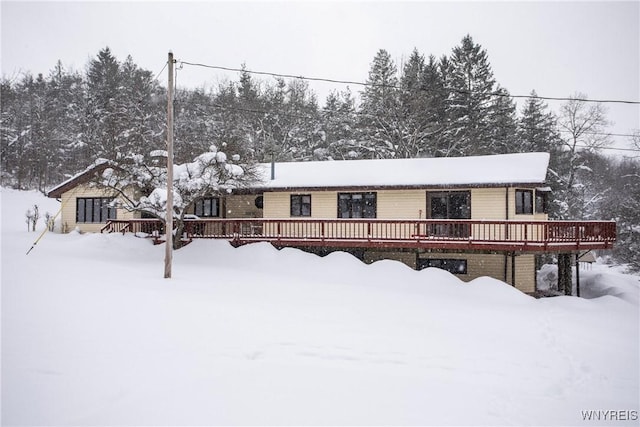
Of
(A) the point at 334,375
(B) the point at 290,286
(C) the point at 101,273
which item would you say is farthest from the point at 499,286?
(C) the point at 101,273

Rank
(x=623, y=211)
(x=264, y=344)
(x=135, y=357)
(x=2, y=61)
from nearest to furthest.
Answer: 1. (x=135, y=357)
2. (x=264, y=344)
3. (x=623, y=211)
4. (x=2, y=61)

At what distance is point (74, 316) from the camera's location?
9.34 metres

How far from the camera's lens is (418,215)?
20641 millimetres

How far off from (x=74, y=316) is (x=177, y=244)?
10.7 meters

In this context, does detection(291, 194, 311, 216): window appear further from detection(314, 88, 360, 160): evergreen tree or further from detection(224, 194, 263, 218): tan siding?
detection(314, 88, 360, 160): evergreen tree

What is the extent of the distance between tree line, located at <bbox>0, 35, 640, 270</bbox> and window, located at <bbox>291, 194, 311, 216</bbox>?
13668mm

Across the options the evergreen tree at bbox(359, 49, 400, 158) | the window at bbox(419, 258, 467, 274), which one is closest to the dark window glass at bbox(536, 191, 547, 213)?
the window at bbox(419, 258, 467, 274)

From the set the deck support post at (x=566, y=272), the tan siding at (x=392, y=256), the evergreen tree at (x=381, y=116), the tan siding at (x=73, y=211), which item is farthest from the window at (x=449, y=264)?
the tan siding at (x=73, y=211)

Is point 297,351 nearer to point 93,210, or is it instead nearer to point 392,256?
point 392,256

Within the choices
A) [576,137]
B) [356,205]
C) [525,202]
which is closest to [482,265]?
[525,202]

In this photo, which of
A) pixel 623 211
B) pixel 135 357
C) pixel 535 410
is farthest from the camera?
pixel 623 211

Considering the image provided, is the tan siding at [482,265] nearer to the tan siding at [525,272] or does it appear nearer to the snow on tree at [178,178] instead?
the tan siding at [525,272]

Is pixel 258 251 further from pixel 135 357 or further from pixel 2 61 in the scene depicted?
pixel 2 61

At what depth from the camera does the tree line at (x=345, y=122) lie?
38375 millimetres
